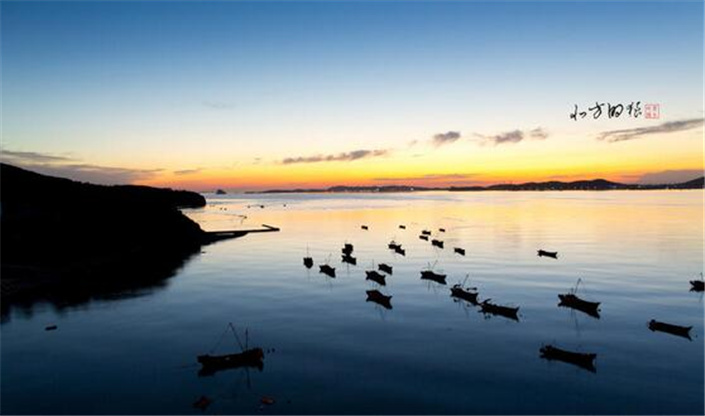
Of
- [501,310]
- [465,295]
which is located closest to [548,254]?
[465,295]

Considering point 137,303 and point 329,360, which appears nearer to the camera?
point 329,360

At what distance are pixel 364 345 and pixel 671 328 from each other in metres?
31.5

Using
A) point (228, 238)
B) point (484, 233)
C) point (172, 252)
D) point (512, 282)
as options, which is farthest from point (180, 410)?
point (484, 233)

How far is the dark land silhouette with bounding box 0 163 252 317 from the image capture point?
6806 centimetres

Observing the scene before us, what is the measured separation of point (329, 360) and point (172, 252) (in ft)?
249

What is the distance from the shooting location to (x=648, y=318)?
5225 centimetres

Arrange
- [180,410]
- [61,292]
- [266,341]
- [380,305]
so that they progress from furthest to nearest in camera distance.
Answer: [61,292] → [380,305] → [266,341] → [180,410]

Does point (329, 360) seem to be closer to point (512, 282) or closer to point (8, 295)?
point (512, 282)

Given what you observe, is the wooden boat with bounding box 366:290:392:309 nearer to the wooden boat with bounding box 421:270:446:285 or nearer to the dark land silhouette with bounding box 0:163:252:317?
the wooden boat with bounding box 421:270:446:285

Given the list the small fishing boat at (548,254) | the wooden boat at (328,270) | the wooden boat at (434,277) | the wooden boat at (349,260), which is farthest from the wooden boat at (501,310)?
the small fishing boat at (548,254)

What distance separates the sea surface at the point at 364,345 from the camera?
33250mm

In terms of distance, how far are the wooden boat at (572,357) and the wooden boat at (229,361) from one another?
82.2 ft

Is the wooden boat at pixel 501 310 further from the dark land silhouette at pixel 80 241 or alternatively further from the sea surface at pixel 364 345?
the dark land silhouette at pixel 80 241

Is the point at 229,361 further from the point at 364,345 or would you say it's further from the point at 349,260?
the point at 349,260
